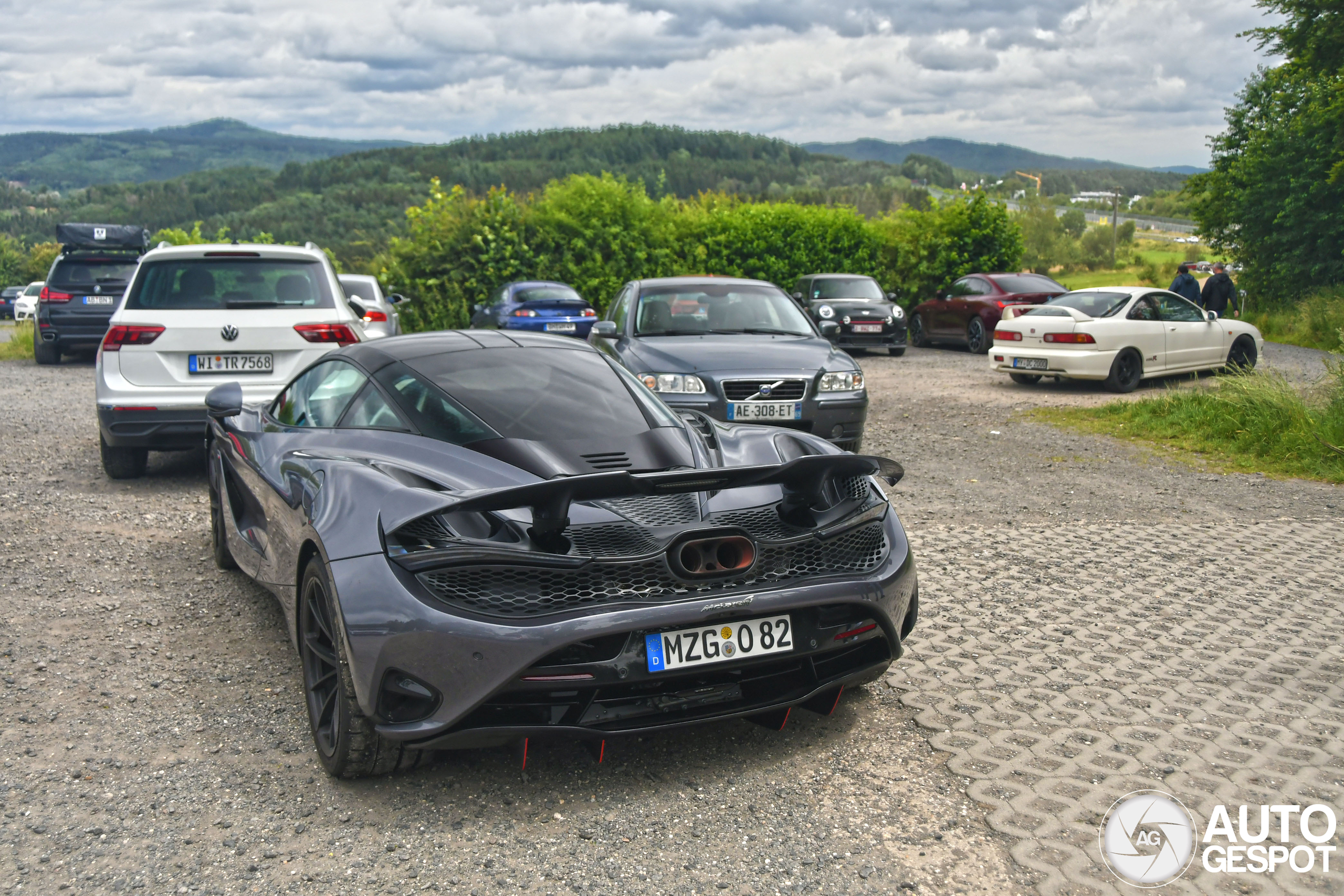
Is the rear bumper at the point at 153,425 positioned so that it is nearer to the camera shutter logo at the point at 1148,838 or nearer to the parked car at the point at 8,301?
the camera shutter logo at the point at 1148,838

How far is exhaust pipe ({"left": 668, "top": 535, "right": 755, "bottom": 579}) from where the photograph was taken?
3.04 meters

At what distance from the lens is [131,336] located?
25.0 feet

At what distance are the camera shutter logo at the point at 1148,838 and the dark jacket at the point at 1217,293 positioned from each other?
1864 cm

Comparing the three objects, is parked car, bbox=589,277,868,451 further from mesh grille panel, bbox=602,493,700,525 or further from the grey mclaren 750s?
mesh grille panel, bbox=602,493,700,525

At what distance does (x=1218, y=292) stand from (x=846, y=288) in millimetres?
6984

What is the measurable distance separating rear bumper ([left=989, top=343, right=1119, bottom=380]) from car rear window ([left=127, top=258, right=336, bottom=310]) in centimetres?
1013

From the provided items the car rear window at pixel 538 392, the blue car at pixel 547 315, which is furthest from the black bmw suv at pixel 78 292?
the car rear window at pixel 538 392

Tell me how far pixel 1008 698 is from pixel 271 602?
355 cm

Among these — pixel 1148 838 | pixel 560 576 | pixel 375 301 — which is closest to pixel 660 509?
pixel 560 576

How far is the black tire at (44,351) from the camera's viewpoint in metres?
18.8

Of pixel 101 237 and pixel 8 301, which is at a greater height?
pixel 101 237

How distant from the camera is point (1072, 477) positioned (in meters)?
8.67

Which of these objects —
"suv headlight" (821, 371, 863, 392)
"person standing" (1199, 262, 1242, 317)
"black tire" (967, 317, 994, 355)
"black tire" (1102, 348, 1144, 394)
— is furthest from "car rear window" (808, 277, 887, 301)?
"suv headlight" (821, 371, 863, 392)

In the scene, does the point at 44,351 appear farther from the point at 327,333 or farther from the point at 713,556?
the point at 713,556
